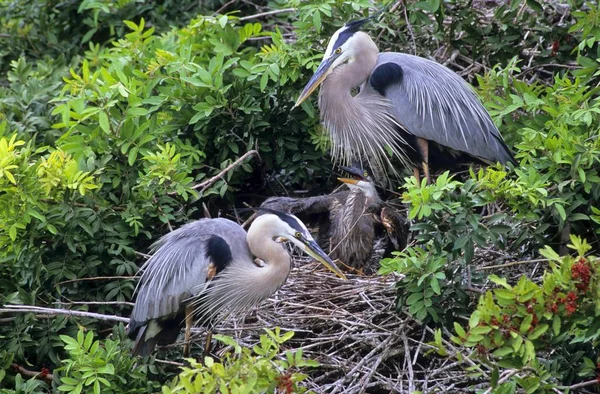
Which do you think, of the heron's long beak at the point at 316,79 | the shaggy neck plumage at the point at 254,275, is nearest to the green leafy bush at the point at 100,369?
the shaggy neck plumage at the point at 254,275

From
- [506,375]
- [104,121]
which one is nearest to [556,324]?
[506,375]

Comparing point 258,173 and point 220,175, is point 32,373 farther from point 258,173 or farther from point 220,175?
point 258,173

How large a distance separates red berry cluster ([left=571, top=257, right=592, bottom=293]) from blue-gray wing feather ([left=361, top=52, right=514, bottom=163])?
2244 mm

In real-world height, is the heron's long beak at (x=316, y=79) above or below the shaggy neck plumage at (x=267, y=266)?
above

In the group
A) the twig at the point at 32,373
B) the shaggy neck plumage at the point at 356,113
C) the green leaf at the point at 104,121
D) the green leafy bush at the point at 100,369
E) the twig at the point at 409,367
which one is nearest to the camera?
the twig at the point at 409,367

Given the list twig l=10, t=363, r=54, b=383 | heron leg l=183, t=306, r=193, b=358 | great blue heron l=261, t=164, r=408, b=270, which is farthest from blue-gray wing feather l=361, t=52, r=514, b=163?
twig l=10, t=363, r=54, b=383

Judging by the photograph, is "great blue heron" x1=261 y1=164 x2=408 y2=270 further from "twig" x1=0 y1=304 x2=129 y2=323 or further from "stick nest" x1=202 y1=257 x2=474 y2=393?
"twig" x1=0 y1=304 x2=129 y2=323

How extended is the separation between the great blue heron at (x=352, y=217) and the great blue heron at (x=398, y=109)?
229mm

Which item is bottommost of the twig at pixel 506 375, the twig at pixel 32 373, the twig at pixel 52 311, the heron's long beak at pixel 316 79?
the twig at pixel 32 373

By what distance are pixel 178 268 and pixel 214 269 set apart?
7.1 inches

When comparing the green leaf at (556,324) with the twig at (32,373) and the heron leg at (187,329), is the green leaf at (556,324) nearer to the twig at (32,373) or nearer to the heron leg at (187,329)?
the heron leg at (187,329)

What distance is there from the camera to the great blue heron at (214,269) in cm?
567

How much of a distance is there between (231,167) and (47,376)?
1.58 meters

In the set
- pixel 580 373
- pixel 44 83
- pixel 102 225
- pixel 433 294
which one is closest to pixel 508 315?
pixel 580 373
